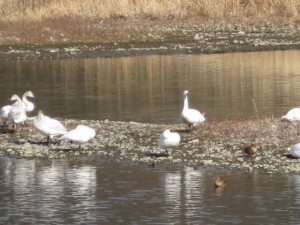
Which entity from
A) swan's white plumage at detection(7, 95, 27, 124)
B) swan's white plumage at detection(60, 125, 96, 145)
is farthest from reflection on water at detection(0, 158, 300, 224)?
swan's white plumage at detection(7, 95, 27, 124)

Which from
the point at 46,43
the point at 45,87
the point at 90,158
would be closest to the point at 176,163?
the point at 90,158

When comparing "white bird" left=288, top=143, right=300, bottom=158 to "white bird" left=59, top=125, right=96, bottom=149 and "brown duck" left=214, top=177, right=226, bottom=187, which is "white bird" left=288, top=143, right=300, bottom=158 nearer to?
"brown duck" left=214, top=177, right=226, bottom=187

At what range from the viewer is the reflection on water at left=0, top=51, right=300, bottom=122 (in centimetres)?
2892

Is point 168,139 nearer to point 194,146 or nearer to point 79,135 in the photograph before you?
point 194,146

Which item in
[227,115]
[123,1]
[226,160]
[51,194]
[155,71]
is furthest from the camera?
[123,1]

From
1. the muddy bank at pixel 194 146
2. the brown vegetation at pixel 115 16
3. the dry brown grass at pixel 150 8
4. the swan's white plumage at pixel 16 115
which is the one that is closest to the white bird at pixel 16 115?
the swan's white plumage at pixel 16 115

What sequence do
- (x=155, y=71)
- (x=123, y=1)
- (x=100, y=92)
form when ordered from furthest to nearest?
(x=123, y=1) < (x=155, y=71) < (x=100, y=92)

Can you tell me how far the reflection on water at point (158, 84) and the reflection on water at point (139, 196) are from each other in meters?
7.77

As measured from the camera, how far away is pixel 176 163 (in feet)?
63.4

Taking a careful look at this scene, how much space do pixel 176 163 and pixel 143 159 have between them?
775mm

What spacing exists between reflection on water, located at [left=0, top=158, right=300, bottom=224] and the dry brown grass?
3443 cm

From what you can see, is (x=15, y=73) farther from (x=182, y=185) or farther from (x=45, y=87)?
(x=182, y=185)

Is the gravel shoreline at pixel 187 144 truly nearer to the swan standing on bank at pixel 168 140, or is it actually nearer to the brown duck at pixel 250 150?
the brown duck at pixel 250 150

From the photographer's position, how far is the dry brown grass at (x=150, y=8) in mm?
53531
